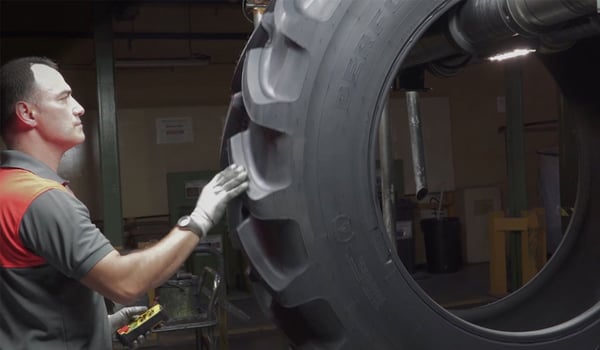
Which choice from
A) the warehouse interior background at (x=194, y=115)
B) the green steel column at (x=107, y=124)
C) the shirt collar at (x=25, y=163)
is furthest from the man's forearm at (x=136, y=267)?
the warehouse interior background at (x=194, y=115)

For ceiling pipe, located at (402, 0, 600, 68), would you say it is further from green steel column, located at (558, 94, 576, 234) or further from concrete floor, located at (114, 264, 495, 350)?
concrete floor, located at (114, 264, 495, 350)

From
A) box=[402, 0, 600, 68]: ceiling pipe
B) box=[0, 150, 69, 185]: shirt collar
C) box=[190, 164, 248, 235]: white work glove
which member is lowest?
box=[190, 164, 248, 235]: white work glove

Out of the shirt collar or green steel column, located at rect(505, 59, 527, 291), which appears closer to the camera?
the shirt collar

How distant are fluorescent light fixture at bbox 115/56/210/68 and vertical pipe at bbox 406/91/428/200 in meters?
5.84

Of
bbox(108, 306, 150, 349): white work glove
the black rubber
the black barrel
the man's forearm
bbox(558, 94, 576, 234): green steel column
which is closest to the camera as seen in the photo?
the black rubber

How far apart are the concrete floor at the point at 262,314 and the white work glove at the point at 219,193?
3425 mm

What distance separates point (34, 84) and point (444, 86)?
6978mm

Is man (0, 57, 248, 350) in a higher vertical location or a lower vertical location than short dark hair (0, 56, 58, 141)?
lower

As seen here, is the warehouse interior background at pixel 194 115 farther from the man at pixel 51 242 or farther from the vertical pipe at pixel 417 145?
the vertical pipe at pixel 417 145

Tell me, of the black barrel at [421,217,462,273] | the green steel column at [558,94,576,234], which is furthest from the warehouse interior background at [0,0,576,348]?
the green steel column at [558,94,576,234]

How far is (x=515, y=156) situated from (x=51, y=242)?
5.56 m

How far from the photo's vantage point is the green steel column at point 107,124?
216 inches

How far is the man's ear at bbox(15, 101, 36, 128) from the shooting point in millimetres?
1588

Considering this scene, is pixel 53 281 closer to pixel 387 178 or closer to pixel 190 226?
pixel 190 226
